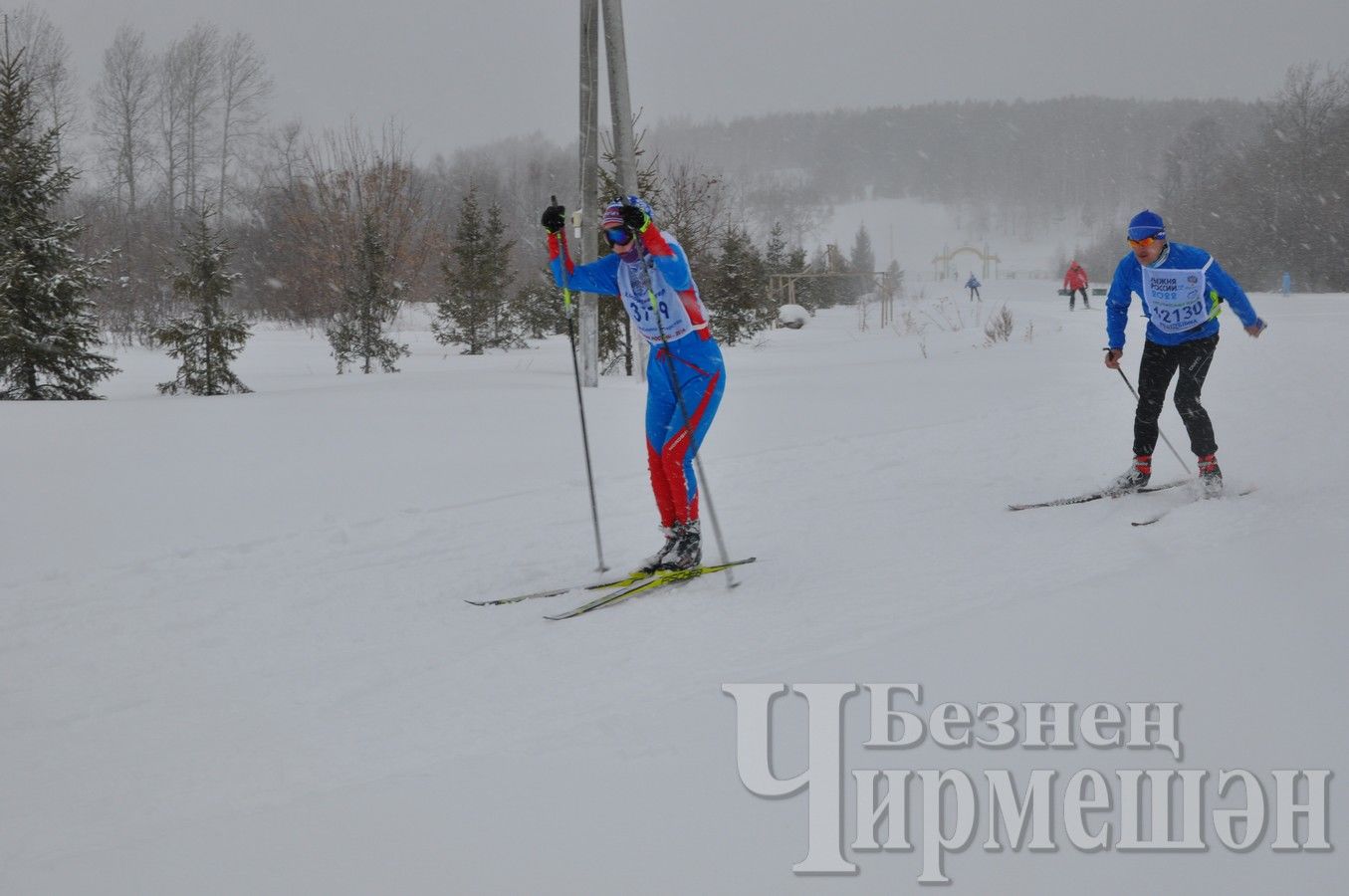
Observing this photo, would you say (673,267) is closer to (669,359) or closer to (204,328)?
(669,359)

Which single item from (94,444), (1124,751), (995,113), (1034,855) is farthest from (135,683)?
(995,113)

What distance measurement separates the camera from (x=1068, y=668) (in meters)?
3.21

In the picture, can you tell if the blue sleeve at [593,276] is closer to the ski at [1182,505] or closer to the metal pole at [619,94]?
the ski at [1182,505]

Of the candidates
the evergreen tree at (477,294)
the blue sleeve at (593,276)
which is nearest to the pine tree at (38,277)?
the blue sleeve at (593,276)

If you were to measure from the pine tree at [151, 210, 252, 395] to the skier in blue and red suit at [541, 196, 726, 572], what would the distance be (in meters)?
9.38

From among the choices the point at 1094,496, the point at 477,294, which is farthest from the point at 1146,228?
the point at 477,294

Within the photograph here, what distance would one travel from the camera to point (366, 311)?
17.0 meters

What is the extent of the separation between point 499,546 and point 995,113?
195 meters

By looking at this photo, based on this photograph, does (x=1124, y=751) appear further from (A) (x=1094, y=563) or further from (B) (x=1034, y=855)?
(A) (x=1094, y=563)

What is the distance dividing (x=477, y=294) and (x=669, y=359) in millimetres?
19089

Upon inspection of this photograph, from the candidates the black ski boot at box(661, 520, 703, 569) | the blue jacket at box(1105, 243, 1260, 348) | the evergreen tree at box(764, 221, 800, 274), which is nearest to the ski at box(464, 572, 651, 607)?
the black ski boot at box(661, 520, 703, 569)

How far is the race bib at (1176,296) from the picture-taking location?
229 inches

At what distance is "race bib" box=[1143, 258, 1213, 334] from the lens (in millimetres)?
5816

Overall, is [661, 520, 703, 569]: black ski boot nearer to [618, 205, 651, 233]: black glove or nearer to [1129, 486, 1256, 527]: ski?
[618, 205, 651, 233]: black glove
